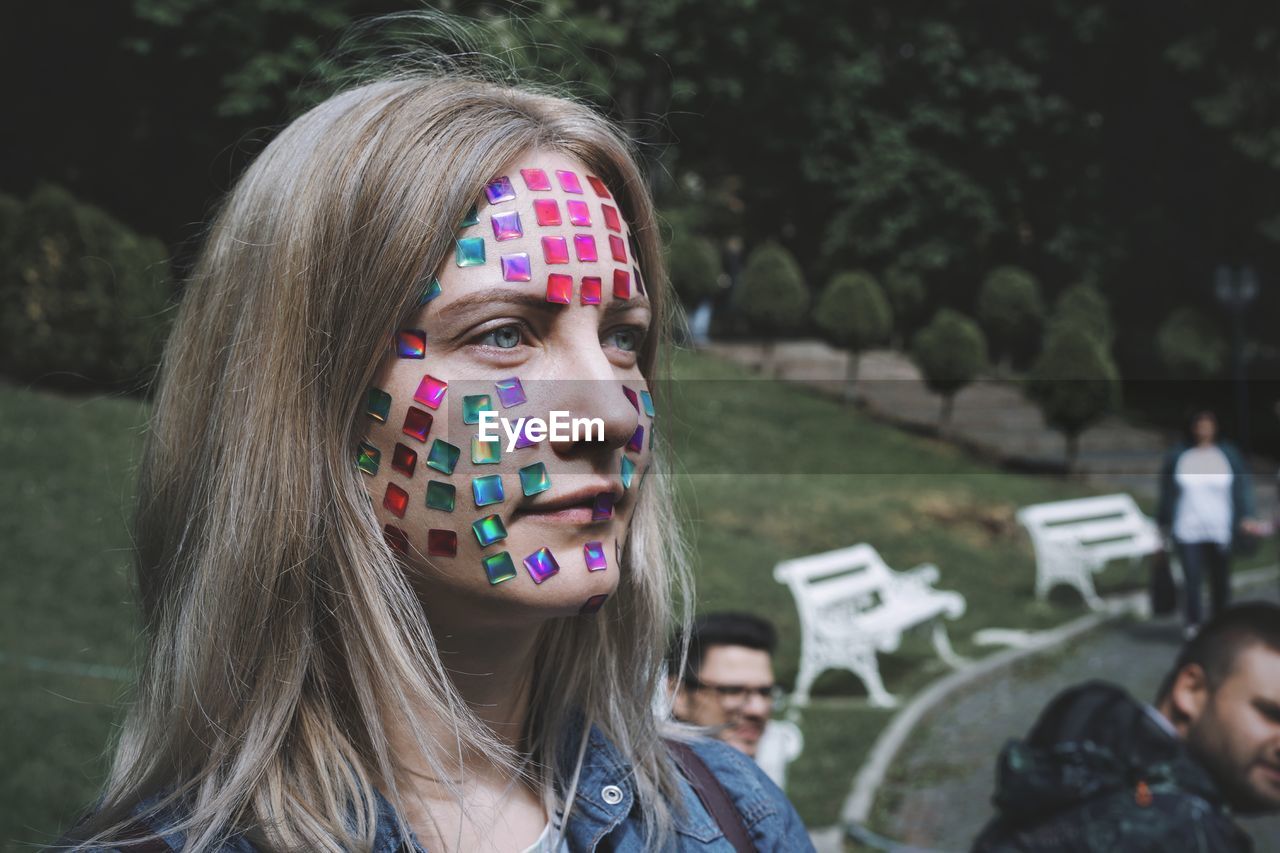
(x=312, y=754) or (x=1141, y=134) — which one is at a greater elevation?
(x=1141, y=134)

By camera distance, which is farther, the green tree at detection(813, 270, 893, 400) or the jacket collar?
the green tree at detection(813, 270, 893, 400)

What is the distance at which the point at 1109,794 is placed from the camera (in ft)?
9.53

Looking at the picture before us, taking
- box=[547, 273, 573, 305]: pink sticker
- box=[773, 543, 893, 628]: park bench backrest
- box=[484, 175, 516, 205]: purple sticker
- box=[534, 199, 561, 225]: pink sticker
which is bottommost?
box=[773, 543, 893, 628]: park bench backrest

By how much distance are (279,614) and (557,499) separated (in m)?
0.34

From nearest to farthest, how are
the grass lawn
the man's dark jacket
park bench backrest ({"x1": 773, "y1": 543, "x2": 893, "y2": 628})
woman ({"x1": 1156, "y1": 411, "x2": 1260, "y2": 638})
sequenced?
the man's dark jacket → the grass lawn → woman ({"x1": 1156, "y1": 411, "x2": 1260, "y2": 638}) → park bench backrest ({"x1": 773, "y1": 543, "x2": 893, "y2": 628})

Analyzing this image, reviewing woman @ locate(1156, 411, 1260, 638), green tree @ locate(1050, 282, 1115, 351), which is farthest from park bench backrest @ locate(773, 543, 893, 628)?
green tree @ locate(1050, 282, 1115, 351)

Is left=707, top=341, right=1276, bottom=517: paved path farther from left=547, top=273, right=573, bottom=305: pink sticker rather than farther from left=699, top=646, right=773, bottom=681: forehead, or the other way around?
left=547, top=273, right=573, bottom=305: pink sticker

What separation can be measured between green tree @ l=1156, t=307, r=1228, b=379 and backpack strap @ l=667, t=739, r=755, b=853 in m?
13.9

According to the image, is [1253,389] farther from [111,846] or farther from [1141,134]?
[111,846]

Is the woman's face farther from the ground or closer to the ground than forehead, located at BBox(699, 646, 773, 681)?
farther from the ground

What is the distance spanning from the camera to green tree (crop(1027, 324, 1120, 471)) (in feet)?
38.3

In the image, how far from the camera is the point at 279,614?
1332mm

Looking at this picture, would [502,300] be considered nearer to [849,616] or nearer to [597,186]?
[597,186]

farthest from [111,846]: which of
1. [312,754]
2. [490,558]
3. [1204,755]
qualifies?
[1204,755]
